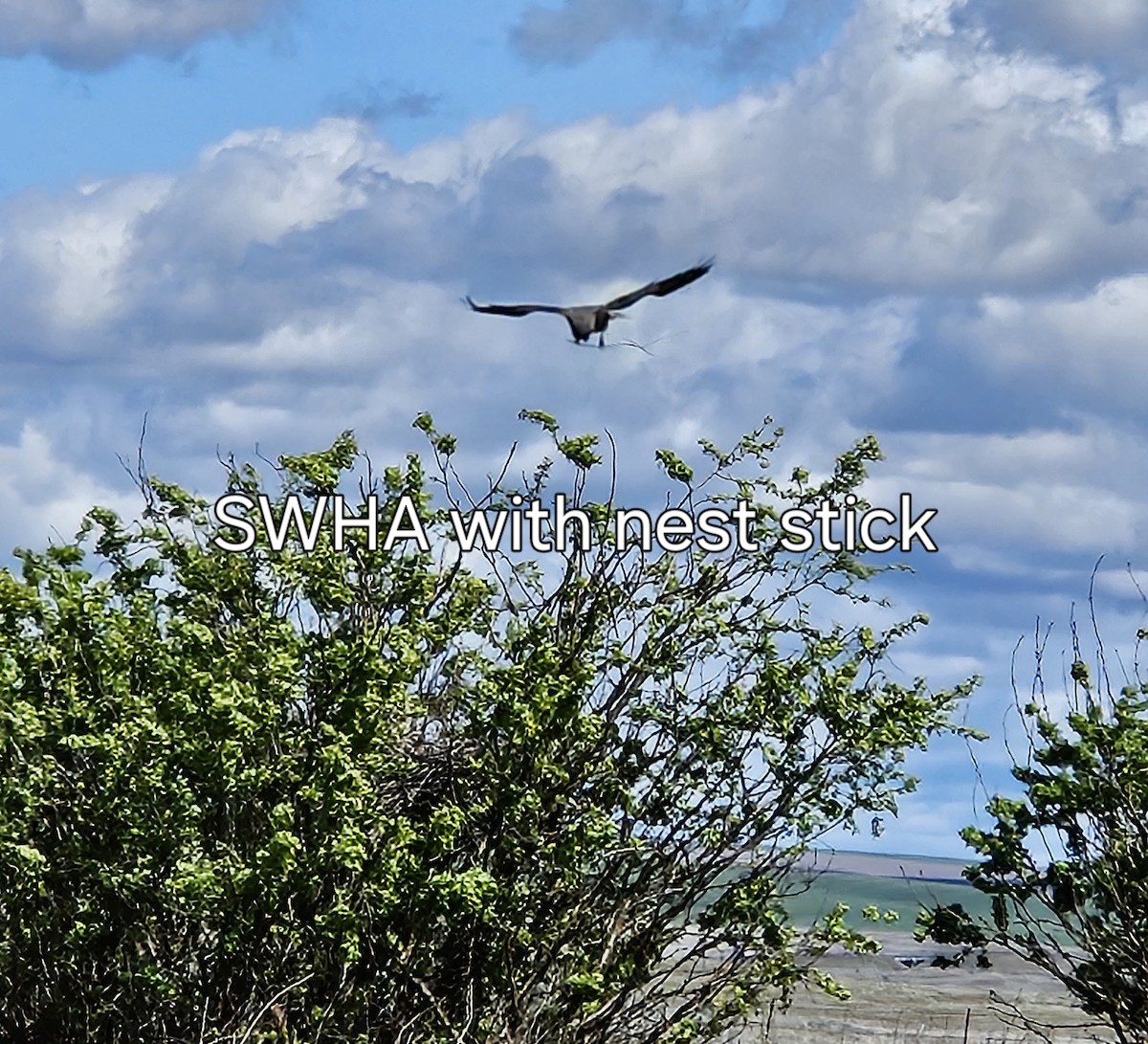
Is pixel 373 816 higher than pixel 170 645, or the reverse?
pixel 170 645

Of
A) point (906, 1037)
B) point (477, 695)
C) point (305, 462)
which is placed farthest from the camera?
point (906, 1037)

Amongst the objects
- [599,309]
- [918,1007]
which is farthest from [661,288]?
[918,1007]

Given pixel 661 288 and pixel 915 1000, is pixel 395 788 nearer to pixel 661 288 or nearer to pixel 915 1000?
pixel 661 288

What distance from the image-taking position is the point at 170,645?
10766 millimetres

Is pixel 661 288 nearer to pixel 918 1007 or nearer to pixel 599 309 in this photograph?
pixel 599 309

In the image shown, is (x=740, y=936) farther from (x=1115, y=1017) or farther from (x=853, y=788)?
(x=1115, y=1017)

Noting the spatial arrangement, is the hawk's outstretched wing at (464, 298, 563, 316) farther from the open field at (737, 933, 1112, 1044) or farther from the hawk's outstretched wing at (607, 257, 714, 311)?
the open field at (737, 933, 1112, 1044)

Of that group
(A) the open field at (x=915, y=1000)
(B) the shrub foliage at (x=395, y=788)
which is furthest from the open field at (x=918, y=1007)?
(B) the shrub foliage at (x=395, y=788)

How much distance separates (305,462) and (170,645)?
1.59 meters

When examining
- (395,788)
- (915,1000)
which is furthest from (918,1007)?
(395,788)

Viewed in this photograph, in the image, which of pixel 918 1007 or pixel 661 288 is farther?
pixel 918 1007

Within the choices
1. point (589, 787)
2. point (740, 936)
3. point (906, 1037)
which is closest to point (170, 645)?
point (589, 787)

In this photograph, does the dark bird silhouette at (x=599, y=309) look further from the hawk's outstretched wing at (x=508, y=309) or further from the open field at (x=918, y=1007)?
the open field at (x=918, y=1007)

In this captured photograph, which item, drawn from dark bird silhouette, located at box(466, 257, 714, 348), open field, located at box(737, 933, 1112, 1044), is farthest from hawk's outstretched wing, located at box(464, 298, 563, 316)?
open field, located at box(737, 933, 1112, 1044)
